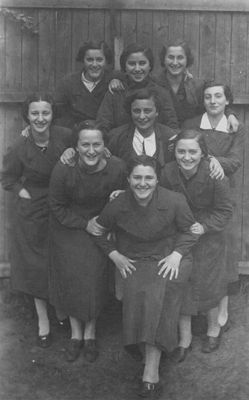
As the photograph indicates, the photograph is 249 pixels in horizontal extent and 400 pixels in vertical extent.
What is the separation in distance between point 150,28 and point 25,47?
101cm

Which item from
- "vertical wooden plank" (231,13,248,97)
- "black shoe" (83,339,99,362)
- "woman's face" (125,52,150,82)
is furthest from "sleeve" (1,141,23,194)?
"vertical wooden plank" (231,13,248,97)

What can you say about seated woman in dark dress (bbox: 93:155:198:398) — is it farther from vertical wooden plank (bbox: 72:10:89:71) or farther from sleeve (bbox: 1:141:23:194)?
vertical wooden plank (bbox: 72:10:89:71)

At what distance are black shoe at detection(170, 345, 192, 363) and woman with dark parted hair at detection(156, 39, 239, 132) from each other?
1.64 m

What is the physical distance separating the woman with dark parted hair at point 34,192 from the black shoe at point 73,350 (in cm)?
26

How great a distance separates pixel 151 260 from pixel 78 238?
579 millimetres

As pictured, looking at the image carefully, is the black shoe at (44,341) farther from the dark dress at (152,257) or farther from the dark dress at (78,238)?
the dark dress at (152,257)

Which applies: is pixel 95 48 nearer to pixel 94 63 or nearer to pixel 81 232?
pixel 94 63

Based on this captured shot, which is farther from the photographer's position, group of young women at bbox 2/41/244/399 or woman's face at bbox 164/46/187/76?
woman's face at bbox 164/46/187/76

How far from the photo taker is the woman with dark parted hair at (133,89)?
5012mm

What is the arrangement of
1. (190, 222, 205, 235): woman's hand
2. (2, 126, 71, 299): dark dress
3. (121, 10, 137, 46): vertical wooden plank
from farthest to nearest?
(121, 10, 137, 46): vertical wooden plank → (2, 126, 71, 299): dark dress → (190, 222, 205, 235): woman's hand

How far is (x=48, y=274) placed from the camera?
5039mm

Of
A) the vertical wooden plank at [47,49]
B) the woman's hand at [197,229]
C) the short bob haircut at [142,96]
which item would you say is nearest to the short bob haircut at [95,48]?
the vertical wooden plank at [47,49]

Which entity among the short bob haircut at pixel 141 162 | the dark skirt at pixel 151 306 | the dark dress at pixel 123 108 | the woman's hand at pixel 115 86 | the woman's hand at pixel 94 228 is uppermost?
the woman's hand at pixel 115 86

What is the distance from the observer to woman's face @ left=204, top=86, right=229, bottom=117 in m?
4.91
